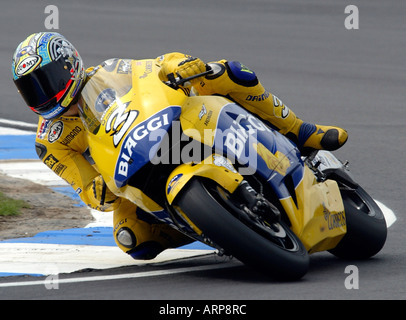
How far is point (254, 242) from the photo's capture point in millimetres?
5344

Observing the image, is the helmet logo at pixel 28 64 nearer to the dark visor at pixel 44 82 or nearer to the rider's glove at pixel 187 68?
the dark visor at pixel 44 82

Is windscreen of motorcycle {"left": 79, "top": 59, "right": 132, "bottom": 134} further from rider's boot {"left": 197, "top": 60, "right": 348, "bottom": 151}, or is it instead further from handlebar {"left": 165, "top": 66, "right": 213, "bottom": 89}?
rider's boot {"left": 197, "top": 60, "right": 348, "bottom": 151}

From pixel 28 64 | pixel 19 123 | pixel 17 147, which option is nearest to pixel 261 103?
pixel 28 64

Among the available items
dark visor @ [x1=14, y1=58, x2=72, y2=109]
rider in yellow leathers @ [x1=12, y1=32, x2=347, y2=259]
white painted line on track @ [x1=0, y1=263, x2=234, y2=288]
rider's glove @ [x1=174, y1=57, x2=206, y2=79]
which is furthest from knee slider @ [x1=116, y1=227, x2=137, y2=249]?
rider's glove @ [x1=174, y1=57, x2=206, y2=79]

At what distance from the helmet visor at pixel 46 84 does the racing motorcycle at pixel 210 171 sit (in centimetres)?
18

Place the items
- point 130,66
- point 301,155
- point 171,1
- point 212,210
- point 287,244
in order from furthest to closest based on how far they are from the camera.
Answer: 1. point 171,1
2. point 301,155
3. point 130,66
4. point 287,244
5. point 212,210

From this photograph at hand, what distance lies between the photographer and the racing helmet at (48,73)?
19.4ft

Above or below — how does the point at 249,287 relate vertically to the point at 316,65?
above

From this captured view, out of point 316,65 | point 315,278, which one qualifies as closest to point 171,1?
point 316,65

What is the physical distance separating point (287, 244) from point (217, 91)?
121cm

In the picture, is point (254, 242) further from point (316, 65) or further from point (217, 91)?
point (316, 65)

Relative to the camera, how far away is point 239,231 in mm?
5309

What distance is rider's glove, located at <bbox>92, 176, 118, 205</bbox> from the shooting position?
20.1ft

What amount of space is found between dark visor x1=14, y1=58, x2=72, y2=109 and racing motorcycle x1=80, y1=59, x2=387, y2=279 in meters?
0.20
